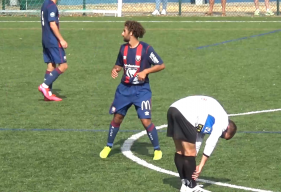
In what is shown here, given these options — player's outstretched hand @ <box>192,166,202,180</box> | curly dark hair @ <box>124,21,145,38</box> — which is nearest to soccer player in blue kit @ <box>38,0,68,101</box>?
curly dark hair @ <box>124,21,145,38</box>

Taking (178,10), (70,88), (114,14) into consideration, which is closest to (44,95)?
(70,88)

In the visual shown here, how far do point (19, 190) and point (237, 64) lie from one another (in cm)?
972

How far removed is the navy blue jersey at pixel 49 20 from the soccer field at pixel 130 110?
996 millimetres

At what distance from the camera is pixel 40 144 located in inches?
357

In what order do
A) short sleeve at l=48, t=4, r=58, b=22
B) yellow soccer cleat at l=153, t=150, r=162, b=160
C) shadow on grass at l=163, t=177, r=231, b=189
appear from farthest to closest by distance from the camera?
short sleeve at l=48, t=4, r=58, b=22
yellow soccer cleat at l=153, t=150, r=162, b=160
shadow on grass at l=163, t=177, r=231, b=189

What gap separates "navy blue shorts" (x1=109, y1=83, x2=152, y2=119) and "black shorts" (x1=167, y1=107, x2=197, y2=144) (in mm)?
1322

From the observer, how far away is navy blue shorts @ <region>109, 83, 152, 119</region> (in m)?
8.16

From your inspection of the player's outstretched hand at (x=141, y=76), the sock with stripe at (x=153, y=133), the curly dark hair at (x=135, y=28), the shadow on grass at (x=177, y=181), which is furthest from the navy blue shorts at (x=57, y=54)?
the shadow on grass at (x=177, y=181)

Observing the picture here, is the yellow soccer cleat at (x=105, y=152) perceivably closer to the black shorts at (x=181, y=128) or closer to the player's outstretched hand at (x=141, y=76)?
the player's outstretched hand at (x=141, y=76)

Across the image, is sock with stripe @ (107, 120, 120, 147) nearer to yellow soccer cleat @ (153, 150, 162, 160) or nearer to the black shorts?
yellow soccer cleat @ (153, 150, 162, 160)

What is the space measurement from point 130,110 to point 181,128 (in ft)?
15.2

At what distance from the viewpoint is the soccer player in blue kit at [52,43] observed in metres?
12.1

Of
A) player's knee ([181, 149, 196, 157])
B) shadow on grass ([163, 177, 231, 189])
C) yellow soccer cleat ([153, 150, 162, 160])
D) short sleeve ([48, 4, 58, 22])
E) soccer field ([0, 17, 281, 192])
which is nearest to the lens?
player's knee ([181, 149, 196, 157])

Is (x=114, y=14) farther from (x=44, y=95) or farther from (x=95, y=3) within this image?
(x=44, y=95)
